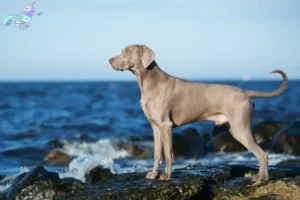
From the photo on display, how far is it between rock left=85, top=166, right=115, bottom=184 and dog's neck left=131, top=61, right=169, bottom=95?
5.12 metres

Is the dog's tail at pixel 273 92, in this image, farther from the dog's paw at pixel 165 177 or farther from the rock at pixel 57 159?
the rock at pixel 57 159

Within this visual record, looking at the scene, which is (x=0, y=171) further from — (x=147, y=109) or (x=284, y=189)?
(x=284, y=189)

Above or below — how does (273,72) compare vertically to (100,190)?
above

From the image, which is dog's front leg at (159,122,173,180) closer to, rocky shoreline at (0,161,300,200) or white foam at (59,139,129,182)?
rocky shoreline at (0,161,300,200)

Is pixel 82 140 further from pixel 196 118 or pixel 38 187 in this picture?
pixel 196 118

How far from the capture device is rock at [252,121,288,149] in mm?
19847

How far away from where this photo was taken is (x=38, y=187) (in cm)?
1118

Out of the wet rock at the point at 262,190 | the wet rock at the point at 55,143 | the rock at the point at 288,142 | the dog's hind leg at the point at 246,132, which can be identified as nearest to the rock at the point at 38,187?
the wet rock at the point at 262,190

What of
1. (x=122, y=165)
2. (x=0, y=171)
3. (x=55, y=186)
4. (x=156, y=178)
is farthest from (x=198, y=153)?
(x=156, y=178)

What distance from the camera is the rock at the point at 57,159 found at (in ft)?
57.3

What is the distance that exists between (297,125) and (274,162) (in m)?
3.47

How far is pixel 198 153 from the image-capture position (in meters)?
18.4

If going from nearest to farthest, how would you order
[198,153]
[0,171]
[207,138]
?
1. [0,171]
2. [198,153]
3. [207,138]

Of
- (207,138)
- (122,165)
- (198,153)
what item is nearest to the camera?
(122,165)
